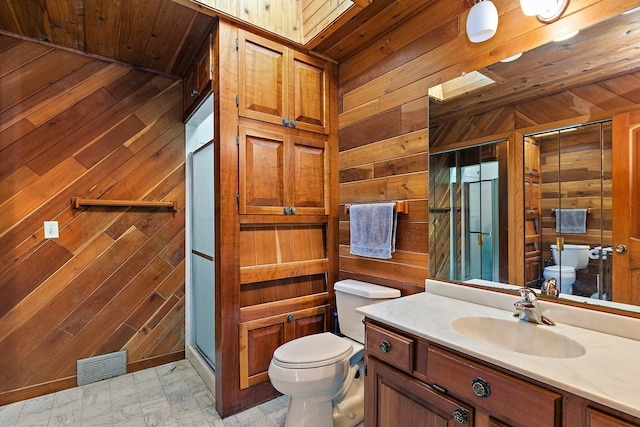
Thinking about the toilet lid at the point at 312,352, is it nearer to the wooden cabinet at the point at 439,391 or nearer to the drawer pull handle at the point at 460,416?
the wooden cabinet at the point at 439,391

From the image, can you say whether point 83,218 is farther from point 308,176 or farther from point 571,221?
point 571,221

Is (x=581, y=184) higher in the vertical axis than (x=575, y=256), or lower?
higher

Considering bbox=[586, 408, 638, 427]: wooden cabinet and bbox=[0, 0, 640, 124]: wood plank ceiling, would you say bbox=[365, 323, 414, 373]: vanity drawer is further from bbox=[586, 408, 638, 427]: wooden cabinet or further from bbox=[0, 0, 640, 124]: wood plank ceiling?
bbox=[0, 0, 640, 124]: wood plank ceiling

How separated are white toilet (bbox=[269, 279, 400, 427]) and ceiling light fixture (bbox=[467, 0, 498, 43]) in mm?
1338

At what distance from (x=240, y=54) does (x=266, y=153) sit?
603mm

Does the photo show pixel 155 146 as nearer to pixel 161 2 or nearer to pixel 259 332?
pixel 161 2

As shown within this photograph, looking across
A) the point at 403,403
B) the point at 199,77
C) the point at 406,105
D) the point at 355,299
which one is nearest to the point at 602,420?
the point at 403,403

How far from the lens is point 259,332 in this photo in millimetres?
1956

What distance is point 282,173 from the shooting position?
2045 millimetres

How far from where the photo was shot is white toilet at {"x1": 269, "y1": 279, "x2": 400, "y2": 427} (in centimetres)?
152

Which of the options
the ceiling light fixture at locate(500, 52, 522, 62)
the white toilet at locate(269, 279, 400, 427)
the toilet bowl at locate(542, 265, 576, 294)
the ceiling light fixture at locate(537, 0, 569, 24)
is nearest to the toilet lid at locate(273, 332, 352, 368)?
the white toilet at locate(269, 279, 400, 427)

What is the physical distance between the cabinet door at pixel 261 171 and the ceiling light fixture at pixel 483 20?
1.19 metres

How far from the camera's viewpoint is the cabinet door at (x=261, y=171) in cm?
189

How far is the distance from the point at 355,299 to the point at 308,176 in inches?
34.8
